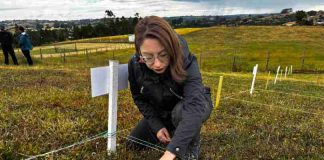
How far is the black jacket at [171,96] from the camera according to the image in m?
3.46

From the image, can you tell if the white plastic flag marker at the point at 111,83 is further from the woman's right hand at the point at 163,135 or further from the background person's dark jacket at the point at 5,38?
the background person's dark jacket at the point at 5,38

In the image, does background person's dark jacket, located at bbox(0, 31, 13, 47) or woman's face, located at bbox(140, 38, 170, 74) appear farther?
background person's dark jacket, located at bbox(0, 31, 13, 47)

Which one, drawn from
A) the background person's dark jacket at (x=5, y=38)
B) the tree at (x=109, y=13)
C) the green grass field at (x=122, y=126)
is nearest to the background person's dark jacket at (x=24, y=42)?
the background person's dark jacket at (x=5, y=38)

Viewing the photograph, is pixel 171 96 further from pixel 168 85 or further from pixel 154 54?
pixel 154 54

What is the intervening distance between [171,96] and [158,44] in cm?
98

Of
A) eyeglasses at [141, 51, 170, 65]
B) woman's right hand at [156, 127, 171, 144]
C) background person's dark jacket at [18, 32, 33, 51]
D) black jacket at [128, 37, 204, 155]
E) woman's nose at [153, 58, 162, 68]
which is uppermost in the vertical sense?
eyeglasses at [141, 51, 170, 65]

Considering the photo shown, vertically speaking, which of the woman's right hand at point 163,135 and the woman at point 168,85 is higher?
the woman at point 168,85

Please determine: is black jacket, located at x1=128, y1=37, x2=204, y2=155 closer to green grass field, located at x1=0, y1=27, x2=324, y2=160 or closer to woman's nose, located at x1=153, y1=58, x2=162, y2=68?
woman's nose, located at x1=153, y1=58, x2=162, y2=68

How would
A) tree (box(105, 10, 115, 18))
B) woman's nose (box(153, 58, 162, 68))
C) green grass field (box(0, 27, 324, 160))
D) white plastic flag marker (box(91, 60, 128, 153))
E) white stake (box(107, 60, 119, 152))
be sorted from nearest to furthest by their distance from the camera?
1. woman's nose (box(153, 58, 162, 68))
2. white plastic flag marker (box(91, 60, 128, 153))
3. white stake (box(107, 60, 119, 152))
4. green grass field (box(0, 27, 324, 160))
5. tree (box(105, 10, 115, 18))

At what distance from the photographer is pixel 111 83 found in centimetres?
436

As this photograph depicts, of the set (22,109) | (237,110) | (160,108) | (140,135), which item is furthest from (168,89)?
(237,110)

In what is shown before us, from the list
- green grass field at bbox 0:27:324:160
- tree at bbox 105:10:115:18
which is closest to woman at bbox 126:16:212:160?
green grass field at bbox 0:27:324:160

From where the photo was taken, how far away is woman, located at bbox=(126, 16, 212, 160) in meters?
3.39

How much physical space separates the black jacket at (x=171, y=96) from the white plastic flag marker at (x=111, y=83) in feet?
0.57
